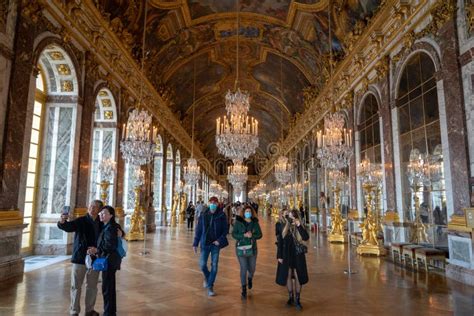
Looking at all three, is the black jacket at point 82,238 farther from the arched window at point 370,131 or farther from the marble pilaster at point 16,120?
the arched window at point 370,131

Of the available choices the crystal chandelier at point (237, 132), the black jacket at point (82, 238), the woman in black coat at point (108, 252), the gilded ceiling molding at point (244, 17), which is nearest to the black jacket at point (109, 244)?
the woman in black coat at point (108, 252)

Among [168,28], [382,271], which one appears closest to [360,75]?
[382,271]

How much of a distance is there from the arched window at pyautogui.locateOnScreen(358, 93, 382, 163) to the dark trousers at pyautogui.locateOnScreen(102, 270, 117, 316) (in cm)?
810

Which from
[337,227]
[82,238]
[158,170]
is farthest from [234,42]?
[82,238]

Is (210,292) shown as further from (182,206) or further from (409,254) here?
(182,206)

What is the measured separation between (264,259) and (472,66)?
5.61 meters

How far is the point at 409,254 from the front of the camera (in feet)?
21.8

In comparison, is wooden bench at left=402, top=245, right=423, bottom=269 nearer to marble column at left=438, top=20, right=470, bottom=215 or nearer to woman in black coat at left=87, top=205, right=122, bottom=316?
marble column at left=438, top=20, right=470, bottom=215

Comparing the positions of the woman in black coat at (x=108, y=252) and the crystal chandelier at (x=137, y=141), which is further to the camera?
the crystal chandelier at (x=137, y=141)

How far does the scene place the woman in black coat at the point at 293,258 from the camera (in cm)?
396

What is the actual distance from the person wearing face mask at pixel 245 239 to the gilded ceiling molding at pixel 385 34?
538 cm

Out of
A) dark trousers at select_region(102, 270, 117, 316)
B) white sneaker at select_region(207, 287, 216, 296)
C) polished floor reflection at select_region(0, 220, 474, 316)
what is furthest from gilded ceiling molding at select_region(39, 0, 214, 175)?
white sneaker at select_region(207, 287, 216, 296)

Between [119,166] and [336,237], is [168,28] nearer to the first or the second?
[119,166]

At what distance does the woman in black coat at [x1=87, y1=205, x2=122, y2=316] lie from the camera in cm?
325
